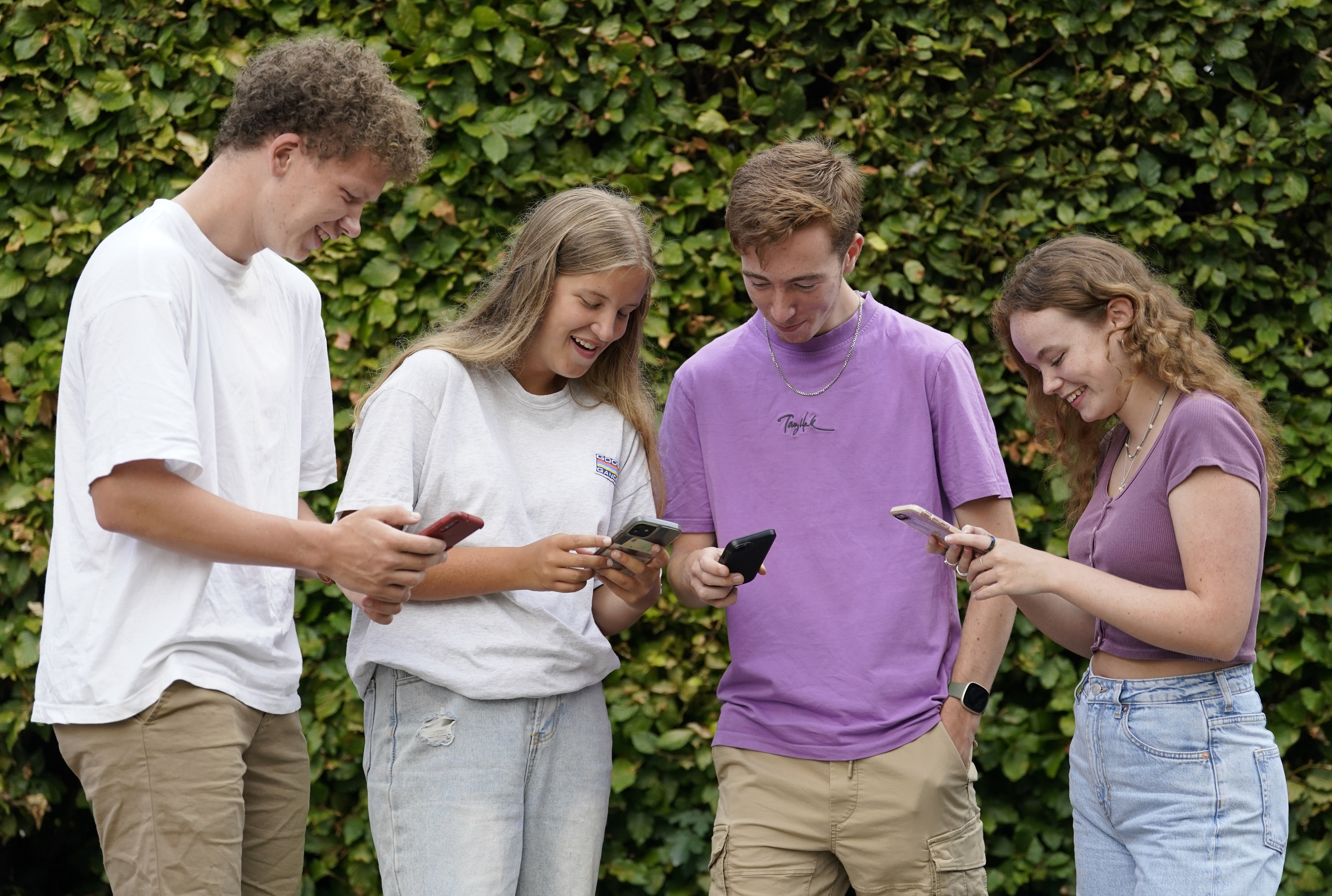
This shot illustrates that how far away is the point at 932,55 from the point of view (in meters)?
3.69

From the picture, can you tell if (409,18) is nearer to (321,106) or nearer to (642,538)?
(321,106)

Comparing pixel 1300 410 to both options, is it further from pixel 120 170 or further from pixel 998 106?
pixel 120 170

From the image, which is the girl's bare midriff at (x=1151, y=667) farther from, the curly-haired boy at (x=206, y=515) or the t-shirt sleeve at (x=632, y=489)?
the curly-haired boy at (x=206, y=515)

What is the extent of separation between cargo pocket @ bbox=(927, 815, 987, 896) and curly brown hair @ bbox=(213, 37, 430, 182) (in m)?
1.84

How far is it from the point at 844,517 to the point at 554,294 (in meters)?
0.81

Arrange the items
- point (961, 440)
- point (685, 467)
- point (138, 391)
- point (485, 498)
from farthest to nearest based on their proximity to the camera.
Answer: point (685, 467) → point (961, 440) → point (485, 498) → point (138, 391)

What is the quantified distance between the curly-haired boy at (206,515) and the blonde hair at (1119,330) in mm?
1366

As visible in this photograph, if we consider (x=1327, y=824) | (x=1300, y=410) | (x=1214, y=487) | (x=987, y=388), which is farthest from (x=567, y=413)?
(x=1327, y=824)

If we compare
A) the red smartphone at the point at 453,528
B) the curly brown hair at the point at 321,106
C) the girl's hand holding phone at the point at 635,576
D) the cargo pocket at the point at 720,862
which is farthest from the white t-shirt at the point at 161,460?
the cargo pocket at the point at 720,862

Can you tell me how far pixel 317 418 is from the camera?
2756 mm

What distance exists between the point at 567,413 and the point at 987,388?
162cm

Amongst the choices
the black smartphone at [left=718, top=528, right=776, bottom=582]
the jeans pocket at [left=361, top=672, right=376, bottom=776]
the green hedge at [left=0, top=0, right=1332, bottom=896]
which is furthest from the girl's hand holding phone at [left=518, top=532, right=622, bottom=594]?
the green hedge at [left=0, top=0, right=1332, bottom=896]

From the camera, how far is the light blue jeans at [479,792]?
2320 millimetres

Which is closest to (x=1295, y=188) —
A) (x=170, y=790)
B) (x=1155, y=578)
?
(x=1155, y=578)
